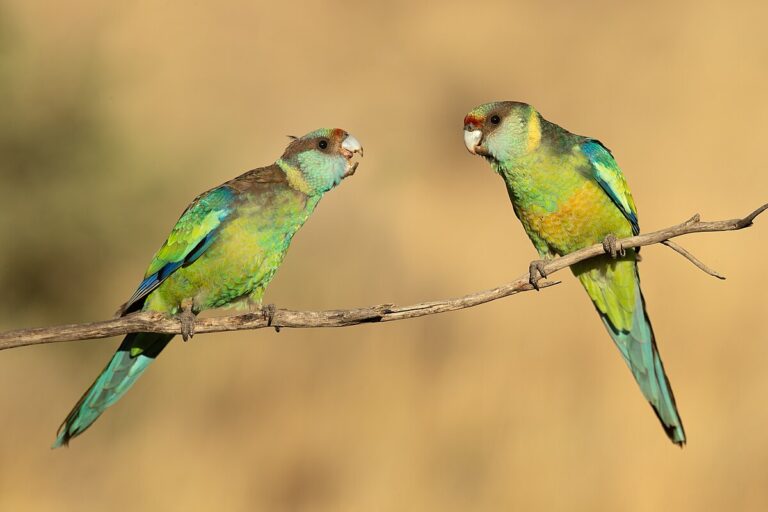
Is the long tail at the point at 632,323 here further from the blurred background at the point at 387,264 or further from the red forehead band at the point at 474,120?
the blurred background at the point at 387,264

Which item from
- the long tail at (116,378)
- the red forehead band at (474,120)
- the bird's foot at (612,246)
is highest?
the red forehead band at (474,120)

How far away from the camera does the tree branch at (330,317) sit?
475cm

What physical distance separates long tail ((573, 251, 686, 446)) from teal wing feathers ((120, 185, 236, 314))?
254 centimetres

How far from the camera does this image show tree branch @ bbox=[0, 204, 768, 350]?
4.75m

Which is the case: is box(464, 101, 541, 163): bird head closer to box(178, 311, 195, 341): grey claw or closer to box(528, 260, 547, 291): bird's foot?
box(528, 260, 547, 291): bird's foot

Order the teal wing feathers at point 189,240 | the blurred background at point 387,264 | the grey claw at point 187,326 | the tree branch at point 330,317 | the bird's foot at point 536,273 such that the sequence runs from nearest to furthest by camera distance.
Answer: the tree branch at point 330,317 < the bird's foot at point 536,273 < the grey claw at point 187,326 < the teal wing feathers at point 189,240 < the blurred background at point 387,264

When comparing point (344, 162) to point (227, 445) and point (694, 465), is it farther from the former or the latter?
point (694, 465)

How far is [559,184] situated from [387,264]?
5.18 meters

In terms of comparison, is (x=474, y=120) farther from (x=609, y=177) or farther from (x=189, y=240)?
(x=189, y=240)

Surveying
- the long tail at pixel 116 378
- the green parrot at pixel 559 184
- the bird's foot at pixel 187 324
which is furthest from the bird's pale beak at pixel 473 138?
the long tail at pixel 116 378

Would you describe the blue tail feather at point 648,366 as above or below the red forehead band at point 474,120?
below

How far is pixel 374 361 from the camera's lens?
998 cm

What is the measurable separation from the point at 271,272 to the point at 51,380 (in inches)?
211

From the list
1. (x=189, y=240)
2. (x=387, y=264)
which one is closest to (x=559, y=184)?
(x=189, y=240)
